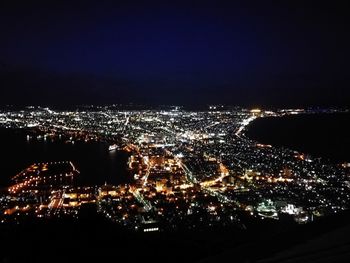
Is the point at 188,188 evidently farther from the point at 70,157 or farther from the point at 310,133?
the point at 310,133

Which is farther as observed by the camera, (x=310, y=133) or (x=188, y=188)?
(x=310, y=133)

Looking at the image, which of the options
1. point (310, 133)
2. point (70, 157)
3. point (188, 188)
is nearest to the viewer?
point (188, 188)

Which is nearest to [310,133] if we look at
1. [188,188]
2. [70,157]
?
[70,157]

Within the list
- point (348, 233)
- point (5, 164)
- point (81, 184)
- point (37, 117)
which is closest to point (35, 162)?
point (5, 164)

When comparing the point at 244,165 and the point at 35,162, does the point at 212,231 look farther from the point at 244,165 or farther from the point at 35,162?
the point at 35,162

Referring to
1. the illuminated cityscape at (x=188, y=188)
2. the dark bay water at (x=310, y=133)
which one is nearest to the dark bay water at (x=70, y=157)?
the illuminated cityscape at (x=188, y=188)

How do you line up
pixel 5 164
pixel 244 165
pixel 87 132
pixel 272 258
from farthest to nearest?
pixel 87 132 → pixel 5 164 → pixel 244 165 → pixel 272 258
